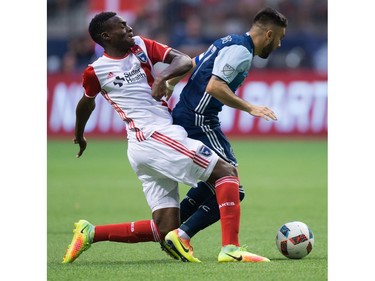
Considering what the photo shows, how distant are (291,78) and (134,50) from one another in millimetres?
14565

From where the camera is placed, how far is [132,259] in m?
7.32

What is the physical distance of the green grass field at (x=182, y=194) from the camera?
6.57 m

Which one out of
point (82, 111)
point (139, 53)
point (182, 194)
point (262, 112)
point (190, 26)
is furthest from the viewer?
point (190, 26)

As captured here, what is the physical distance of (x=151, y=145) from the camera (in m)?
7.09

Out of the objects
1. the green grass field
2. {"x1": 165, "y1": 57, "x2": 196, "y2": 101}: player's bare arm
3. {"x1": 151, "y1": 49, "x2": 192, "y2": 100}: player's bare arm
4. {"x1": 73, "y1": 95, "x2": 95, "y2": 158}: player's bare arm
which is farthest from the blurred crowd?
{"x1": 151, "y1": 49, "x2": 192, "y2": 100}: player's bare arm

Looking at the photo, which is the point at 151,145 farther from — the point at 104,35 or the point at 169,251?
the point at 104,35

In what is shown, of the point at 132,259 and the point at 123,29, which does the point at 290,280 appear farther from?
the point at 123,29

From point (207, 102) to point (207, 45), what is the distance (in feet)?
53.0

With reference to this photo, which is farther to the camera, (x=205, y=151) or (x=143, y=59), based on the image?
(x=143, y=59)

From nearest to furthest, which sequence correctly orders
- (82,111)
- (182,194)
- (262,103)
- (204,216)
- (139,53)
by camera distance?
(139,53) → (82,111) → (204,216) → (182,194) → (262,103)

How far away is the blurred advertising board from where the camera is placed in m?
21.2

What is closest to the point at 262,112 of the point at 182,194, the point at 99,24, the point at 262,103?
the point at 99,24

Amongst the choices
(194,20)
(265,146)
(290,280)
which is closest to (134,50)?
(290,280)

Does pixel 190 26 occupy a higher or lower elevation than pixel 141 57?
lower
